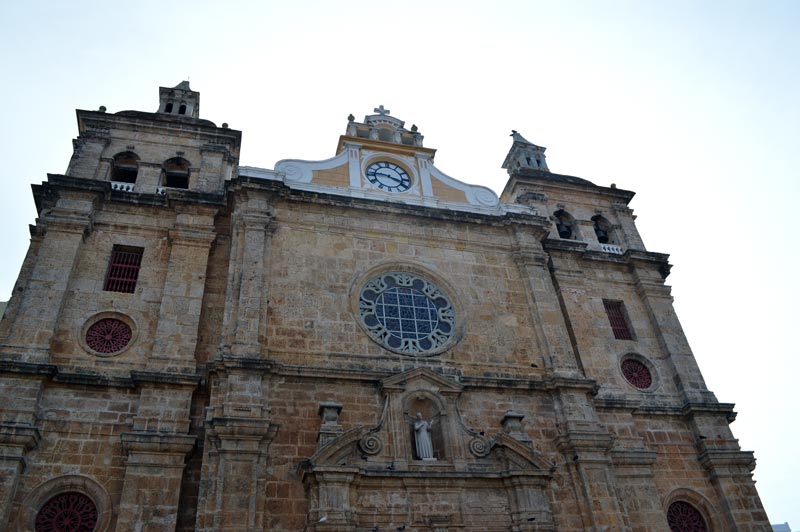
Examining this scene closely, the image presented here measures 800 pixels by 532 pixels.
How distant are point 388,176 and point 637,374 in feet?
28.8

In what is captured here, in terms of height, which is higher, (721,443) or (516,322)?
(516,322)

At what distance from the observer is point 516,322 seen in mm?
15492

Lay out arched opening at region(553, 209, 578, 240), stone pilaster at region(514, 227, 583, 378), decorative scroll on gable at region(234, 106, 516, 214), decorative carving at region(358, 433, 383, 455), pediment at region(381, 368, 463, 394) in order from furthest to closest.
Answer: arched opening at region(553, 209, 578, 240)
decorative scroll on gable at region(234, 106, 516, 214)
stone pilaster at region(514, 227, 583, 378)
pediment at region(381, 368, 463, 394)
decorative carving at region(358, 433, 383, 455)

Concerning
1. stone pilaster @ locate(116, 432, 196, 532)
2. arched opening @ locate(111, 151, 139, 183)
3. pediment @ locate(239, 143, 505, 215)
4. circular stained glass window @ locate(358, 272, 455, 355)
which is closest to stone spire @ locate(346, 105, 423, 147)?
pediment @ locate(239, 143, 505, 215)

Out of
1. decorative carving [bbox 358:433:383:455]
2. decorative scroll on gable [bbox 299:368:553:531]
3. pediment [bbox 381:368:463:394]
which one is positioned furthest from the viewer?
pediment [bbox 381:368:463:394]

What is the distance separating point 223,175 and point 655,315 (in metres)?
12.9

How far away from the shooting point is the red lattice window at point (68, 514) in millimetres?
10898

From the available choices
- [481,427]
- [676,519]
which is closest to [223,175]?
[481,427]

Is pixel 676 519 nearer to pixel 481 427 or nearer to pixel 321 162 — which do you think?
pixel 481 427

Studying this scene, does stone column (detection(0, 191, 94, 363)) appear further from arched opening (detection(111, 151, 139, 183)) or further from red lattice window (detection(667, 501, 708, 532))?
red lattice window (detection(667, 501, 708, 532))

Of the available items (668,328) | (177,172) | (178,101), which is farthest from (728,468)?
(178,101)

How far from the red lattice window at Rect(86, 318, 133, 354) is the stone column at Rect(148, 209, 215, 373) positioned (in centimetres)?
83

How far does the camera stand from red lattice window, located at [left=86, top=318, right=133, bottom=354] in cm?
1314

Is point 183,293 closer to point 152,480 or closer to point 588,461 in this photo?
point 152,480
